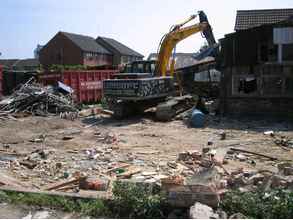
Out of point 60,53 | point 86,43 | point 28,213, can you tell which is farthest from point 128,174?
point 86,43

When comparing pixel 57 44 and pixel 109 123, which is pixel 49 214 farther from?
pixel 57 44

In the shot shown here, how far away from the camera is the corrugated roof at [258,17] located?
28.2m

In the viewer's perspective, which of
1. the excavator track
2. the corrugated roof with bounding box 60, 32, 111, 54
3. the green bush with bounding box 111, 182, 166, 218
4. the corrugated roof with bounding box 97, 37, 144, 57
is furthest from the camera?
the corrugated roof with bounding box 97, 37, 144, 57

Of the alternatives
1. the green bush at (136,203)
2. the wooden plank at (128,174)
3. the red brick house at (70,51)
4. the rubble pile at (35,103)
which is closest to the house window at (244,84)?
the rubble pile at (35,103)

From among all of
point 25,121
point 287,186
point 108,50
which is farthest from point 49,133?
point 108,50

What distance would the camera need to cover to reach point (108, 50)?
79375 millimetres

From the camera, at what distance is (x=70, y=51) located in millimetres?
68375

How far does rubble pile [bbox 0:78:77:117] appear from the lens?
19.1 meters

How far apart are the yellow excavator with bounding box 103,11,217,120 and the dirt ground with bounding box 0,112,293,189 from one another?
2.51 feet

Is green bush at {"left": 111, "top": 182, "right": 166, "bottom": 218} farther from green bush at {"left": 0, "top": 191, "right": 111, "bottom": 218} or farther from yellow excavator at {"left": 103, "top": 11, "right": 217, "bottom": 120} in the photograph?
yellow excavator at {"left": 103, "top": 11, "right": 217, "bottom": 120}

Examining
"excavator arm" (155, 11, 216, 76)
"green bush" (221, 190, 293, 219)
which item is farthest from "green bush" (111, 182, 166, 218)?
"excavator arm" (155, 11, 216, 76)

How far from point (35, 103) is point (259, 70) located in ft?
33.8

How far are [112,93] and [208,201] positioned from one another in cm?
1306

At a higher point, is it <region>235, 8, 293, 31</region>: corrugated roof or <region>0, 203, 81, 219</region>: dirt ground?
<region>235, 8, 293, 31</region>: corrugated roof
